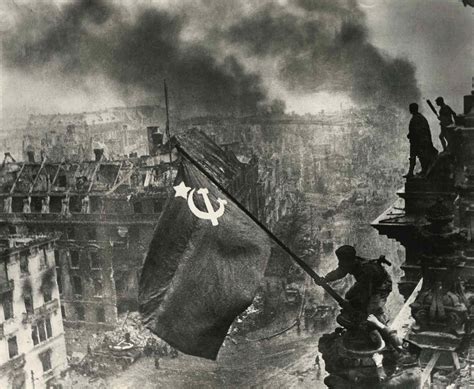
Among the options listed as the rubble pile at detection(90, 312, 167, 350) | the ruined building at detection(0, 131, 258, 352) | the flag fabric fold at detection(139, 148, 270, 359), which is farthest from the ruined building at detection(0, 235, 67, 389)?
the flag fabric fold at detection(139, 148, 270, 359)

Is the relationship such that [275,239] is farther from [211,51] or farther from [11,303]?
[11,303]

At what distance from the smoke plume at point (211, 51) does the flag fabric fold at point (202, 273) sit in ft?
42.4

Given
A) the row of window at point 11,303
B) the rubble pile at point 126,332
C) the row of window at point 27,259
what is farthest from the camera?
the rubble pile at point 126,332

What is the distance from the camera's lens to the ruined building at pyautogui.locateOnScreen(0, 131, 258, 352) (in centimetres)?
2436

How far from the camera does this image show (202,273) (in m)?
5.05

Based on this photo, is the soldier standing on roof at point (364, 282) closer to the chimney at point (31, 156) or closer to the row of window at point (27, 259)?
the chimney at point (31, 156)

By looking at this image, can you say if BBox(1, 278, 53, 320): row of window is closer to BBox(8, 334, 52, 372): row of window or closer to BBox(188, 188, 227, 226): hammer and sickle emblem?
BBox(8, 334, 52, 372): row of window

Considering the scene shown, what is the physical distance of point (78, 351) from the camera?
86.7 feet

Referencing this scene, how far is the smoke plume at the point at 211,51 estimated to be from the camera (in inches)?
714

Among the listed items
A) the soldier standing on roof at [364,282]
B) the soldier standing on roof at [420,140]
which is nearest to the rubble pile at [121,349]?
the soldier standing on roof at [420,140]

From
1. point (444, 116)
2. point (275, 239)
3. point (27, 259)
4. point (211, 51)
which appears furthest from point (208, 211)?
point (27, 259)

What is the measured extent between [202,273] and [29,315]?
21.6 m

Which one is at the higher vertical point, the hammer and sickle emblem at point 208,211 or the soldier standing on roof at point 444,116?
the soldier standing on roof at point 444,116

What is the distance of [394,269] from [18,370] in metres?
14.2
